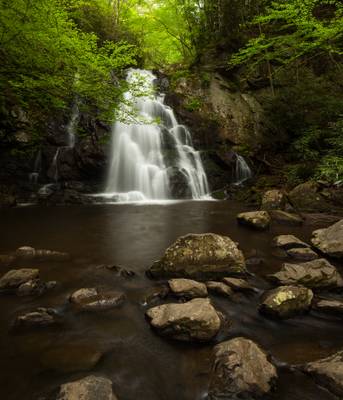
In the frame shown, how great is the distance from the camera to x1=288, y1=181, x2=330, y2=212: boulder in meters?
9.48

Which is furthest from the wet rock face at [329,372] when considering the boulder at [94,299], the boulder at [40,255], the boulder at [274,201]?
the boulder at [274,201]

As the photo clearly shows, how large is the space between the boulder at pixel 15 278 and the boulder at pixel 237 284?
2757 mm

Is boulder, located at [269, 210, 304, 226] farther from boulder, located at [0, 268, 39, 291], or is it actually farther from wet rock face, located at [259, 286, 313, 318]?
boulder, located at [0, 268, 39, 291]

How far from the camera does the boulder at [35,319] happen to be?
121 inches

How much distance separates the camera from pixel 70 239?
263 inches

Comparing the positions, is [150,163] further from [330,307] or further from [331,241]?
[330,307]

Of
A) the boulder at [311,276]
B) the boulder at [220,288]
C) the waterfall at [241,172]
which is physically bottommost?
the boulder at [220,288]

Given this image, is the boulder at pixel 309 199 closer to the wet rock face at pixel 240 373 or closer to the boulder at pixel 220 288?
the boulder at pixel 220 288

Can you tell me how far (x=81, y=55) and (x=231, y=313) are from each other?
22.4 ft

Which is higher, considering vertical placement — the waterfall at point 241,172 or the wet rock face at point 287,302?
the waterfall at point 241,172

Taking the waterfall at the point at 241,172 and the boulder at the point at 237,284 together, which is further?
the waterfall at the point at 241,172

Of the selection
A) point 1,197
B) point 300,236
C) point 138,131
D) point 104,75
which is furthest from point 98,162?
point 300,236

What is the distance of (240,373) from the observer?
222 cm

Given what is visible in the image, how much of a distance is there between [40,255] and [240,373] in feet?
14.2
